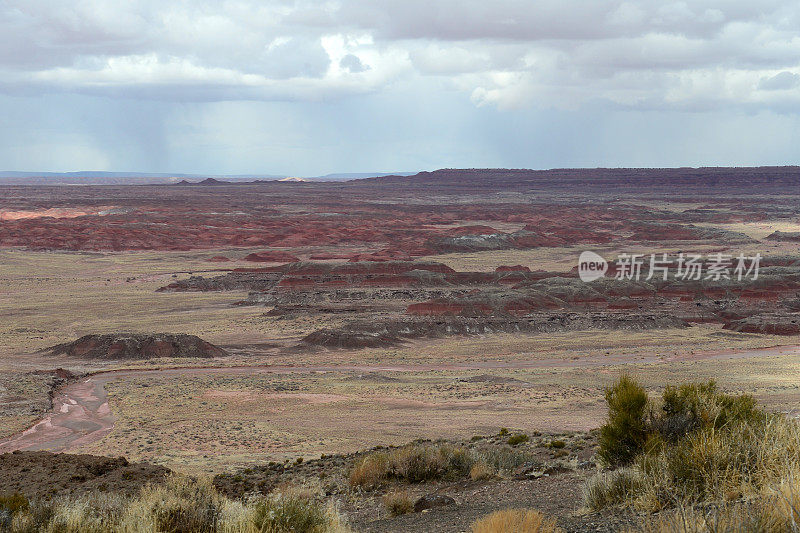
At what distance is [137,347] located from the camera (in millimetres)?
37375

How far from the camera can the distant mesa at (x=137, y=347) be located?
120ft

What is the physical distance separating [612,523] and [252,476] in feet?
30.2

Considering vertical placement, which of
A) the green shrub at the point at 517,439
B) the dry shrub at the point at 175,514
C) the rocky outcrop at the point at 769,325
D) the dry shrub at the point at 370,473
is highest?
the dry shrub at the point at 175,514

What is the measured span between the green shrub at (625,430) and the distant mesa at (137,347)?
94.9ft

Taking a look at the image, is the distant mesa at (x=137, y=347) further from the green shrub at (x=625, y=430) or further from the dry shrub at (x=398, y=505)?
the green shrub at (x=625, y=430)

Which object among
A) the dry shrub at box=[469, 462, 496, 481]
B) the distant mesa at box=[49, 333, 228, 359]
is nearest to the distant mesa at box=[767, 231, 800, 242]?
the distant mesa at box=[49, 333, 228, 359]

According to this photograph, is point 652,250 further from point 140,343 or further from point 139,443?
point 139,443

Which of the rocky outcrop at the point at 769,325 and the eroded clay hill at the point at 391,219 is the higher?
the eroded clay hill at the point at 391,219

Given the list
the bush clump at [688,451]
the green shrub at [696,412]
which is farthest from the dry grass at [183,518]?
the green shrub at [696,412]

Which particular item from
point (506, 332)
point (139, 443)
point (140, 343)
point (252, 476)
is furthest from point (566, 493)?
point (506, 332)

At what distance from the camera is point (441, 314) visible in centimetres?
4891

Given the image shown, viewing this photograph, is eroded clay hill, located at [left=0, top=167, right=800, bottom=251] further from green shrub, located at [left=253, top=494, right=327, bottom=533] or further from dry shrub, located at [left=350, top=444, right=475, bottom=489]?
green shrub, located at [left=253, top=494, right=327, bottom=533]

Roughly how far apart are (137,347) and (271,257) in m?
44.4

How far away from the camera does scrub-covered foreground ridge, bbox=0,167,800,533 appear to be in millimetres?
8141
